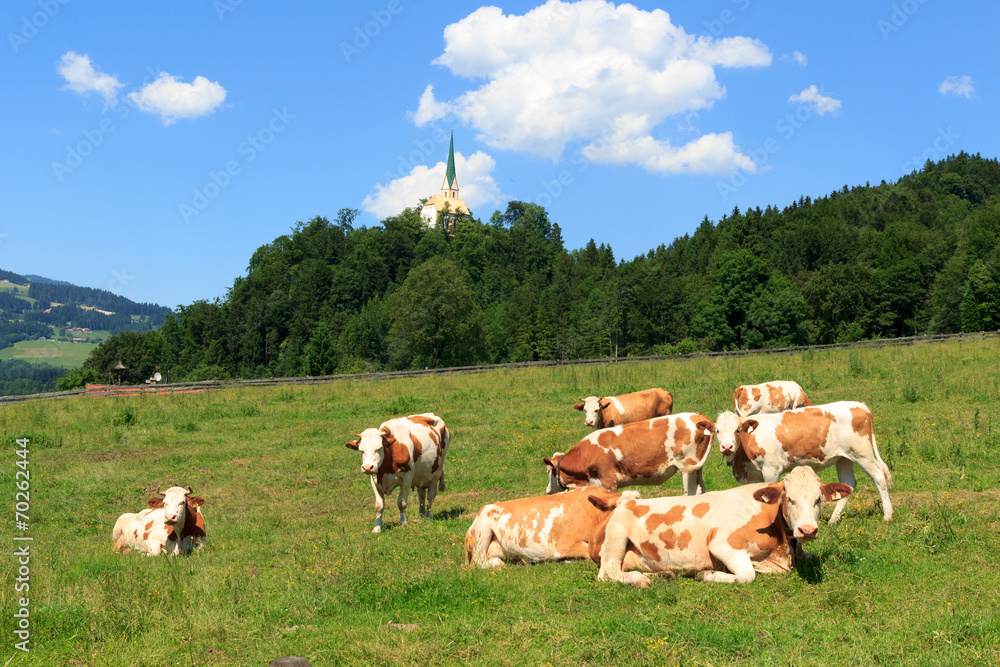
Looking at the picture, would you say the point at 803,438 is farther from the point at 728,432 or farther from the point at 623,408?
the point at 623,408

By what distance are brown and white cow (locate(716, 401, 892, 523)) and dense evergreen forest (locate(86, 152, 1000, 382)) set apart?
189 feet

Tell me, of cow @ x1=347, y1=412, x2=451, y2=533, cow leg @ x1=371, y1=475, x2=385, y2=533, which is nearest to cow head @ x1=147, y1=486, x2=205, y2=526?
cow @ x1=347, y1=412, x2=451, y2=533

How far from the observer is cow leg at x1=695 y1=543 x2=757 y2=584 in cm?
708

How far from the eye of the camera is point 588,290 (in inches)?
4624

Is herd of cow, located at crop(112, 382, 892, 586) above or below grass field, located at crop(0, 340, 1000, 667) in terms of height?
above

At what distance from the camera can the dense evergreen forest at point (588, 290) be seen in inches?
2776

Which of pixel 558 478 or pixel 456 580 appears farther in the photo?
pixel 558 478

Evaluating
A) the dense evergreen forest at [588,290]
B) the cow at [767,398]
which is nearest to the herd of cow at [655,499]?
the cow at [767,398]

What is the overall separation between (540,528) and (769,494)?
8.89 ft

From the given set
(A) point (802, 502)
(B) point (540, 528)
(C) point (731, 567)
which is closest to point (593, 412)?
(B) point (540, 528)

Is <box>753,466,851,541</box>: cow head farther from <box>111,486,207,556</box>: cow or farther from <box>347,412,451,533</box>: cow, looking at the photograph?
<box>111,486,207,556</box>: cow

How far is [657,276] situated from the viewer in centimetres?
10469

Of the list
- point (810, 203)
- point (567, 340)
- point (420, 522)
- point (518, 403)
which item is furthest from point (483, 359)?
point (810, 203)

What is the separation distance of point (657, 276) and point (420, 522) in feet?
317
